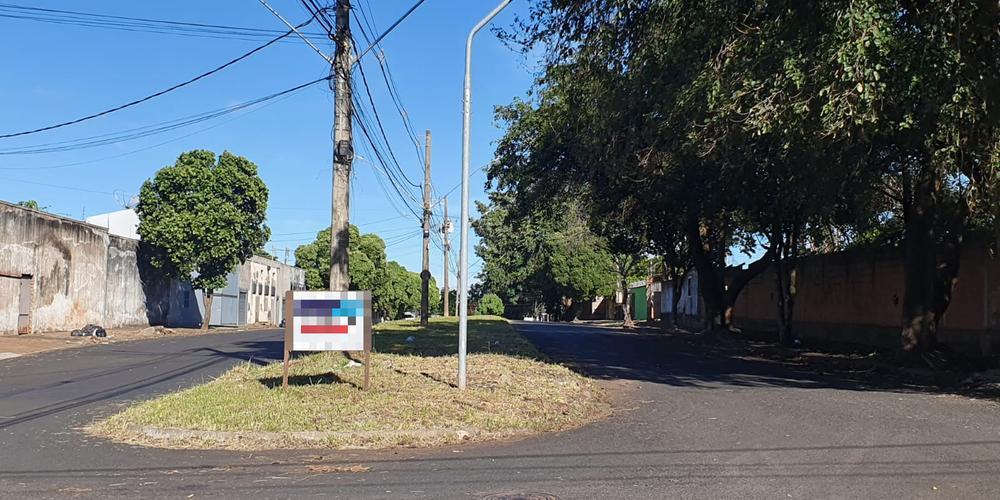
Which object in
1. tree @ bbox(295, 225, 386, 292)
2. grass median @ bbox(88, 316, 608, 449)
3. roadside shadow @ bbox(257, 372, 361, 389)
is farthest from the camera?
tree @ bbox(295, 225, 386, 292)

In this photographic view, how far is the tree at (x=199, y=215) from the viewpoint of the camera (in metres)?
33.9

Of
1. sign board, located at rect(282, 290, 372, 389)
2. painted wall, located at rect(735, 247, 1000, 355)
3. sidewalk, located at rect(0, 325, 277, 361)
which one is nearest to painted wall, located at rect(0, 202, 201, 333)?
sidewalk, located at rect(0, 325, 277, 361)

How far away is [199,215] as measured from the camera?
1335 inches

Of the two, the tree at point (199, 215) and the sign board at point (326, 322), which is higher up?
the tree at point (199, 215)

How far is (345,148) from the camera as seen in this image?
15188 mm

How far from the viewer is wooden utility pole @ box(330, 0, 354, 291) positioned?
15117mm

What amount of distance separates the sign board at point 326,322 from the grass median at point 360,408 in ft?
2.18

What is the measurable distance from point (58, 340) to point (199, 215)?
949cm

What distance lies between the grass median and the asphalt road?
1.42ft

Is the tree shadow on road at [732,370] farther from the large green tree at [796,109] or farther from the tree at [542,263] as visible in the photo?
the tree at [542,263]

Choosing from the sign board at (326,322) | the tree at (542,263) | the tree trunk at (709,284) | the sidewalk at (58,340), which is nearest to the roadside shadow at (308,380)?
the sign board at (326,322)

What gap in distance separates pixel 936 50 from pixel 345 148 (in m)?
9.99

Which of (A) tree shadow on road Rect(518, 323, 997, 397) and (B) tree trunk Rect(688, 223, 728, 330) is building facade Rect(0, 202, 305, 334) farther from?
(B) tree trunk Rect(688, 223, 728, 330)

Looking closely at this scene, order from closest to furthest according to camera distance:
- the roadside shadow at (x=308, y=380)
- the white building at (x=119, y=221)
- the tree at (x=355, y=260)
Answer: the roadside shadow at (x=308, y=380) → the white building at (x=119, y=221) → the tree at (x=355, y=260)
